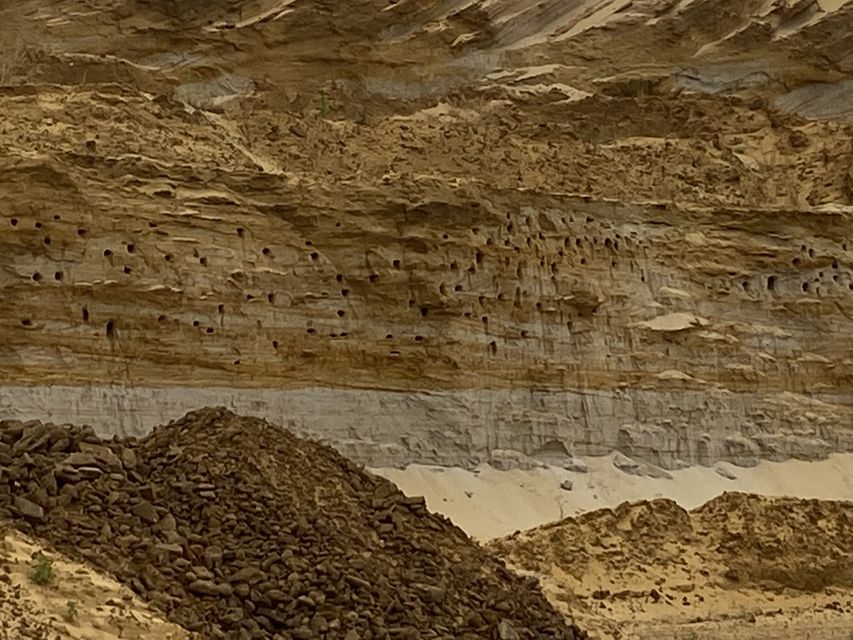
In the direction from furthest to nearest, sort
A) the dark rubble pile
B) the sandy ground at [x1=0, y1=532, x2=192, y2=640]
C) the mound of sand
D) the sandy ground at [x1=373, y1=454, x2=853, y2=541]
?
the sandy ground at [x1=373, y1=454, x2=853, y2=541] < the mound of sand < the dark rubble pile < the sandy ground at [x1=0, y1=532, x2=192, y2=640]

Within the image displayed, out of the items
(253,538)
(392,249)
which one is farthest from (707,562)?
(253,538)

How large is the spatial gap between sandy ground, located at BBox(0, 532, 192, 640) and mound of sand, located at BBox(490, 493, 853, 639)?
750 centimetres

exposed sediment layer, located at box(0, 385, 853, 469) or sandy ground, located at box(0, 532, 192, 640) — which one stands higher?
sandy ground, located at box(0, 532, 192, 640)

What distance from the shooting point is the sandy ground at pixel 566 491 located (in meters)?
21.7

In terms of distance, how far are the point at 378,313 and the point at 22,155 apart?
5859mm

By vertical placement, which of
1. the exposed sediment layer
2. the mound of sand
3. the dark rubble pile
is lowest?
the mound of sand

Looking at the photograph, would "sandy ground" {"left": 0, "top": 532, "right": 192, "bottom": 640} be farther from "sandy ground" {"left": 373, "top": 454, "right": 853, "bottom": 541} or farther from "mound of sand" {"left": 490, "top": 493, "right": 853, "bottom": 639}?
"sandy ground" {"left": 373, "top": 454, "right": 853, "bottom": 541}

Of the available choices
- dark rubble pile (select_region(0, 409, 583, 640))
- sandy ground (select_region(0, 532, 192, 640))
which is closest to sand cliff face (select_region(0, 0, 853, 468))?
dark rubble pile (select_region(0, 409, 583, 640))

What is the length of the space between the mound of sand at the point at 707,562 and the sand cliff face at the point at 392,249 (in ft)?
10.4

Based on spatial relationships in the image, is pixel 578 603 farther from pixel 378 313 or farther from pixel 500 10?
pixel 500 10

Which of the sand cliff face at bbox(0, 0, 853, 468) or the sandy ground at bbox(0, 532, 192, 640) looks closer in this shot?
the sandy ground at bbox(0, 532, 192, 640)

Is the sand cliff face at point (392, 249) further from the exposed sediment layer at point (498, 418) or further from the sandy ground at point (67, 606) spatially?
the sandy ground at point (67, 606)

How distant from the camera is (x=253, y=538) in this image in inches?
492

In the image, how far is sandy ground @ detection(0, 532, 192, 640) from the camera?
10.1 m
